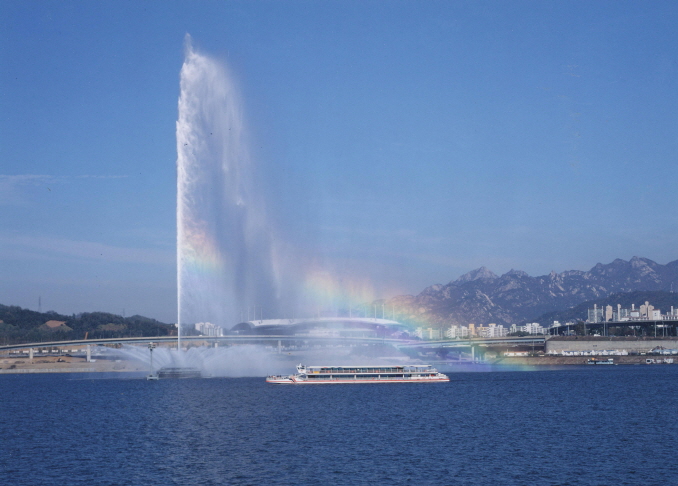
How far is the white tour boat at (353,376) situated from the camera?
10094 centimetres

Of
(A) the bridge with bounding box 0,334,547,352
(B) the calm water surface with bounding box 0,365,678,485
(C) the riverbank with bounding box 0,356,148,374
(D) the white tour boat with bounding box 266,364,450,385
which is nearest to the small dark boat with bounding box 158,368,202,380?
(D) the white tour boat with bounding box 266,364,450,385

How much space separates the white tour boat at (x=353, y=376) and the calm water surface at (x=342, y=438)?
17009mm

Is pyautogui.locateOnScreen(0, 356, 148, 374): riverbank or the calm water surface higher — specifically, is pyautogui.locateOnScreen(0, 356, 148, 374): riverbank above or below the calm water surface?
below

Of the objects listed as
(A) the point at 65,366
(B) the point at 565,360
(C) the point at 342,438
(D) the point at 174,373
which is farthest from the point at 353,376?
(A) the point at 65,366

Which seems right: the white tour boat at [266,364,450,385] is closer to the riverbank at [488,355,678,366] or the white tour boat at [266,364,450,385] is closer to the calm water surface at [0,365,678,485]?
the calm water surface at [0,365,678,485]

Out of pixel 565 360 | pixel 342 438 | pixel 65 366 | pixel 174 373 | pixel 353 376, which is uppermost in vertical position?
pixel 342 438

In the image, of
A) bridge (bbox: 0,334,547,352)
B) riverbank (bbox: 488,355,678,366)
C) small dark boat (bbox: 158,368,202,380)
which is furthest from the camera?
riverbank (bbox: 488,355,678,366)

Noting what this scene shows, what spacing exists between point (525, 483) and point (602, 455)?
31.4 ft

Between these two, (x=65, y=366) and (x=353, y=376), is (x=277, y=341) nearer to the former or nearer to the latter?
(x=65, y=366)

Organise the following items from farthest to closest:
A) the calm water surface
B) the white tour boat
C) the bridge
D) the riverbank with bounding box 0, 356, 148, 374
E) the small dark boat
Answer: the riverbank with bounding box 0, 356, 148, 374
the bridge
the small dark boat
the white tour boat
the calm water surface

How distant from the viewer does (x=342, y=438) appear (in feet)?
158

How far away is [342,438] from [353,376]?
55235mm

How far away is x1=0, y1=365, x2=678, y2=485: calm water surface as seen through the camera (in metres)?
36.7

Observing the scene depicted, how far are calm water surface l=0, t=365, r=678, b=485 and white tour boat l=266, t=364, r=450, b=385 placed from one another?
17009 mm
